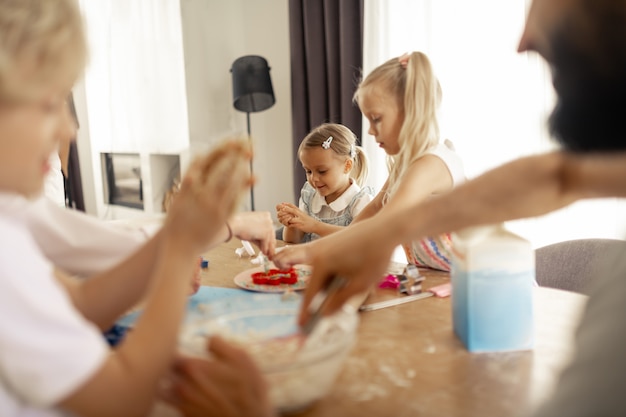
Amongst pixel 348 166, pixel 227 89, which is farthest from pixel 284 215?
pixel 227 89

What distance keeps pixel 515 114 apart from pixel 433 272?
1.60m

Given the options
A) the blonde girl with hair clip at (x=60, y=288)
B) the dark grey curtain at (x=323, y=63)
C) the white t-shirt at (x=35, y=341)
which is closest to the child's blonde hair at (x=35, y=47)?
the blonde girl with hair clip at (x=60, y=288)

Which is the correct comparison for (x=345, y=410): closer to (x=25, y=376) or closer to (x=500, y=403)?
(x=500, y=403)

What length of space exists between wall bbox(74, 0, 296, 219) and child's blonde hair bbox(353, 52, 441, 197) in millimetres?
2339

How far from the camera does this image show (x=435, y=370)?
83 centimetres

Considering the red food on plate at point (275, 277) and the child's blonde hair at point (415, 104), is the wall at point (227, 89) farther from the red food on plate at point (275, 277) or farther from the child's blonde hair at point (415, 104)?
the red food on plate at point (275, 277)

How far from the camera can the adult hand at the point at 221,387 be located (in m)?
0.63

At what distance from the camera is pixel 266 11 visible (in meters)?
4.14

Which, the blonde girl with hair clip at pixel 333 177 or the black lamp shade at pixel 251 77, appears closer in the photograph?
the blonde girl with hair clip at pixel 333 177

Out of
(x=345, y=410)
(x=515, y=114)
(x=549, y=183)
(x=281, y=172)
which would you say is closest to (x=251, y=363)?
(x=345, y=410)

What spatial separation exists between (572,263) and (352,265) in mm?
1246

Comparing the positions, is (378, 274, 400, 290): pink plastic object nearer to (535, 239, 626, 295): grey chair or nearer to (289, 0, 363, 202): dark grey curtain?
(535, 239, 626, 295): grey chair

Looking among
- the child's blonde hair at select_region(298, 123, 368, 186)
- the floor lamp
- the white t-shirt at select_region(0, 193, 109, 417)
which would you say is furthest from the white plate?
the floor lamp

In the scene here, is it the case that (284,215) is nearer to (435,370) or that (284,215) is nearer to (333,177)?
(333,177)
